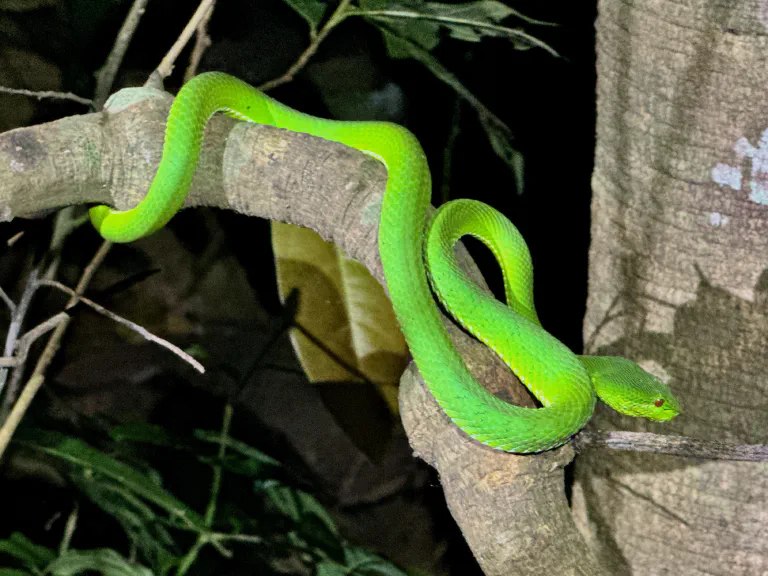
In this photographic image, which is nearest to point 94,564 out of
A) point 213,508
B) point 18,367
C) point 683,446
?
point 213,508

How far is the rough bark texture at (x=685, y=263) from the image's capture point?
1.26 metres

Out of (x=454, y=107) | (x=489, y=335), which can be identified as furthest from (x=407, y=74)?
(x=489, y=335)

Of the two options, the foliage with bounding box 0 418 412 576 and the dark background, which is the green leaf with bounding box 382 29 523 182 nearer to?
the dark background

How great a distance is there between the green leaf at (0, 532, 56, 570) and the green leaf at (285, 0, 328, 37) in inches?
49.1

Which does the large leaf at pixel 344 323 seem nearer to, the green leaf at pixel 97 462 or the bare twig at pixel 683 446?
the green leaf at pixel 97 462

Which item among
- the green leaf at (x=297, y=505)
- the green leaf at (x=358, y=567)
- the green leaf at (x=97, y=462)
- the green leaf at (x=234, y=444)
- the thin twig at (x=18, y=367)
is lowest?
the green leaf at (x=358, y=567)

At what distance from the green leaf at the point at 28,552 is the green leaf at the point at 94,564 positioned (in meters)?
0.03

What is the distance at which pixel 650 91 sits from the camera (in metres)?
1.33

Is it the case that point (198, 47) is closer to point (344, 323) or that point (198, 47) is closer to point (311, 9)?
point (311, 9)

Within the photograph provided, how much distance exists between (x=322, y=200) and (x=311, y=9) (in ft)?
1.91

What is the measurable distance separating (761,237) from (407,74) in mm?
880

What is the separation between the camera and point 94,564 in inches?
62.7

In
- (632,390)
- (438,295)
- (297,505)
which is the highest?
(438,295)

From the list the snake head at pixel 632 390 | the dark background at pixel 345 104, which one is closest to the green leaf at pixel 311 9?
the dark background at pixel 345 104
